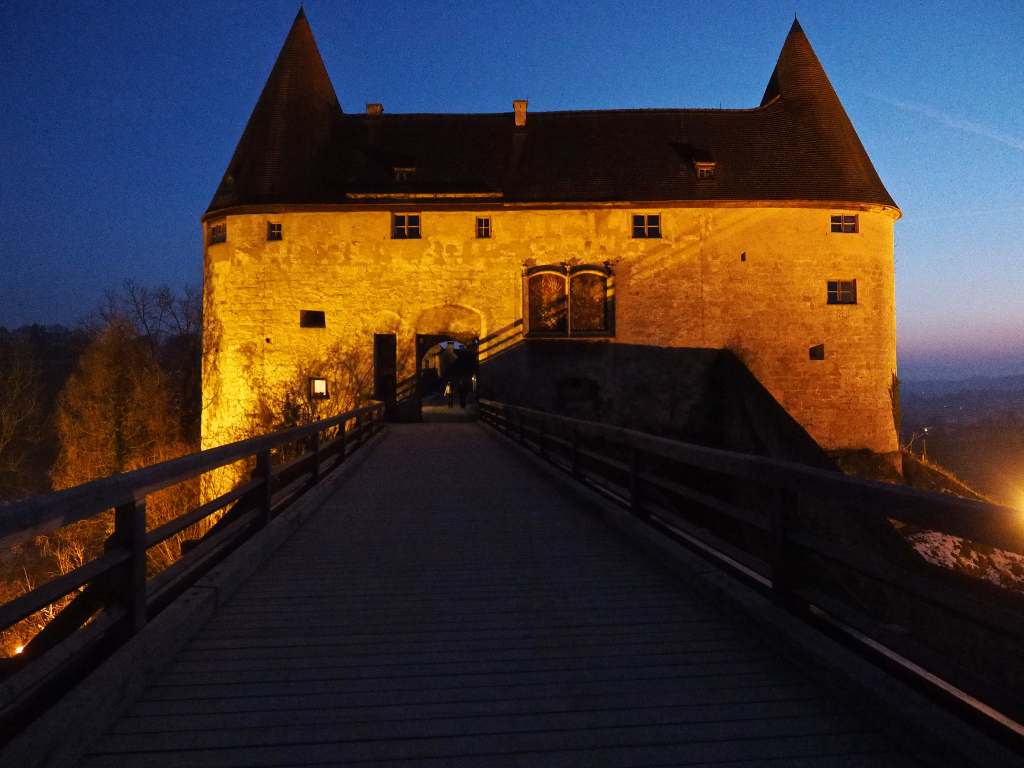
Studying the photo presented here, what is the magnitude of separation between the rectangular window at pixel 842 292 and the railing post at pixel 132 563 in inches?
915

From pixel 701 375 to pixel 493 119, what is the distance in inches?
523

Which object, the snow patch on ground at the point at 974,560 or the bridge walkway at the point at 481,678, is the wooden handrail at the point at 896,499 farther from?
the snow patch on ground at the point at 974,560

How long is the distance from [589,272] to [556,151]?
541 centimetres

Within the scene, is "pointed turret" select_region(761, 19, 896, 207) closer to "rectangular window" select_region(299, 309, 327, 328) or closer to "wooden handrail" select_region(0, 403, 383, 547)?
"rectangular window" select_region(299, 309, 327, 328)

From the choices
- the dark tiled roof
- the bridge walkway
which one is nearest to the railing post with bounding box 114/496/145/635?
the bridge walkway

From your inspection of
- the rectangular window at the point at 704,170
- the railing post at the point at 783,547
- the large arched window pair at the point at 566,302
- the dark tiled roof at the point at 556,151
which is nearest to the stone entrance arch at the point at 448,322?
the large arched window pair at the point at 566,302

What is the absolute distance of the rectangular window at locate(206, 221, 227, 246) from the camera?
2291 centimetres

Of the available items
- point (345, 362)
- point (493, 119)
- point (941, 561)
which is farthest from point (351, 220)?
point (941, 561)

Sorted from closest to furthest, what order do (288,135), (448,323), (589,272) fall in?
(589,272) → (448,323) → (288,135)

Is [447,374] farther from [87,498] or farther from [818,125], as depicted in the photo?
[87,498]

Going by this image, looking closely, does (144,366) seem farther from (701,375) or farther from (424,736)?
(424,736)

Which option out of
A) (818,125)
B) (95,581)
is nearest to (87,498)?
(95,581)

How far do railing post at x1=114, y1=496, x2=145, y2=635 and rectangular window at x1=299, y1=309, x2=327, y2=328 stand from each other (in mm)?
19839

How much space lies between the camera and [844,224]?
864 inches
